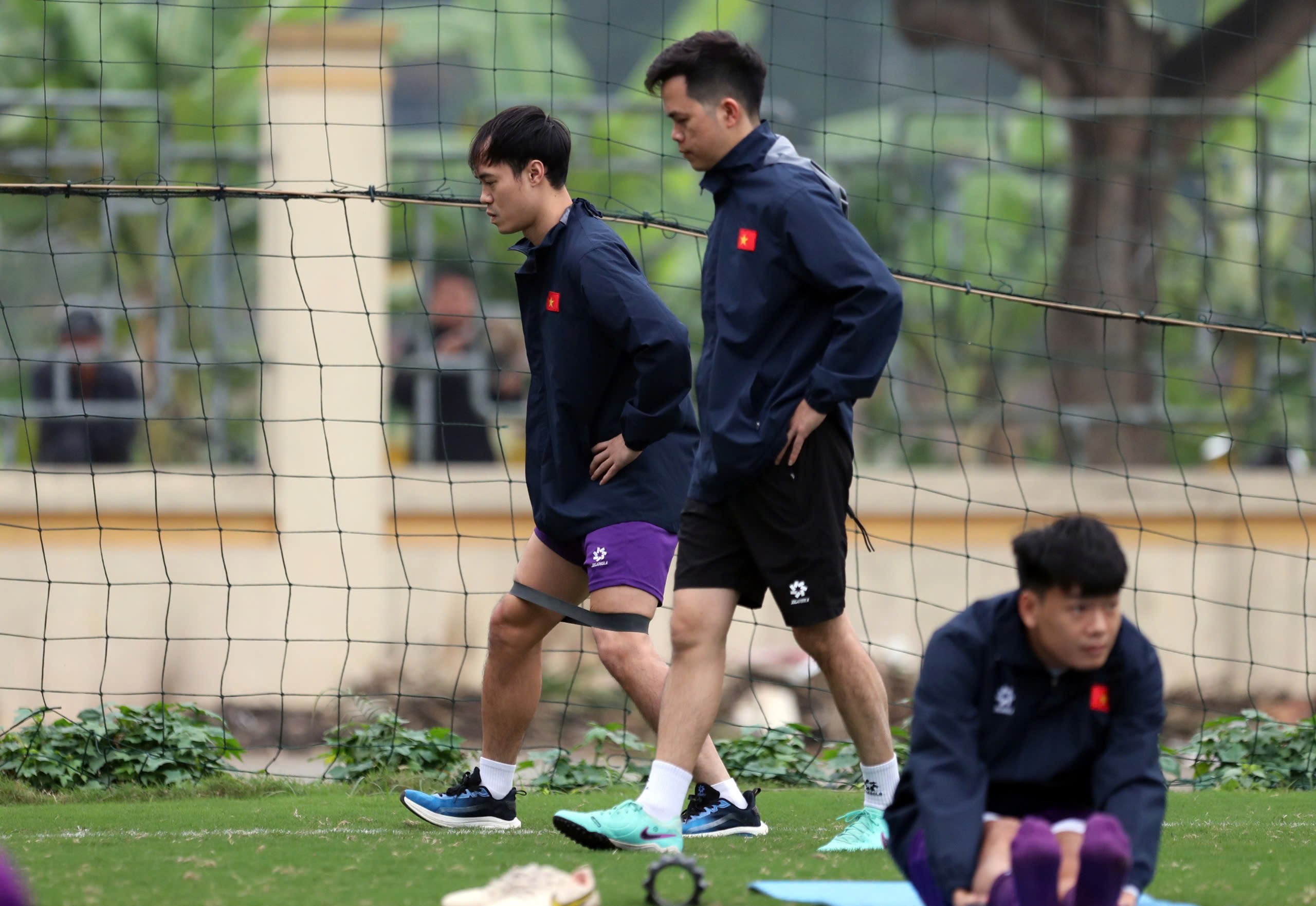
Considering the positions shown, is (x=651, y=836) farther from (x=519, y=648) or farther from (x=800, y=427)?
(x=800, y=427)

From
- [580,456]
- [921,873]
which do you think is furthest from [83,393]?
[921,873]

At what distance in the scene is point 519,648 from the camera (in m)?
4.32

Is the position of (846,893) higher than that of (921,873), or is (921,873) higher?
Answer: (921,873)

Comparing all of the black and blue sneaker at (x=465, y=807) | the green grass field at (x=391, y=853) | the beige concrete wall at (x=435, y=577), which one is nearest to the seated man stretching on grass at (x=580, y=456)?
the black and blue sneaker at (x=465, y=807)

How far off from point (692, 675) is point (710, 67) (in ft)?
4.47

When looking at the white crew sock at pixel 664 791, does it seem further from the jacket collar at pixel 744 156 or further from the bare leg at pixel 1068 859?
the jacket collar at pixel 744 156

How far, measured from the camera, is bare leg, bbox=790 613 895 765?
387 centimetres

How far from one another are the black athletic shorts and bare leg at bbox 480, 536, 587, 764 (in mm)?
559

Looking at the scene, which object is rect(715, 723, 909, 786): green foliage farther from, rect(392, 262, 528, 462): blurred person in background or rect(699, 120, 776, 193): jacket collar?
rect(392, 262, 528, 462): blurred person in background

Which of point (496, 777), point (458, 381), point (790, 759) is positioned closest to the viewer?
point (496, 777)

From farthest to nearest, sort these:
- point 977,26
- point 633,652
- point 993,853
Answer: point 977,26
point 633,652
point 993,853

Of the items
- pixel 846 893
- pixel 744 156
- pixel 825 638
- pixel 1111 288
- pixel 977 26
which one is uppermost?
pixel 977 26

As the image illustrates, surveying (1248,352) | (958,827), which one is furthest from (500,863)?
→ (1248,352)

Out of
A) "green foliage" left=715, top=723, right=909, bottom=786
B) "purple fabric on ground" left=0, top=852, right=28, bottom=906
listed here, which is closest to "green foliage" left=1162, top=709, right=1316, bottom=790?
"green foliage" left=715, top=723, right=909, bottom=786
